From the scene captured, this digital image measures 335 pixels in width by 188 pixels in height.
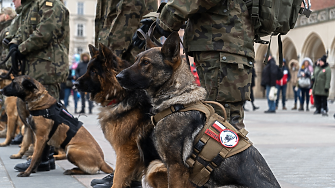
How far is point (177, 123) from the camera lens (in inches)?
111

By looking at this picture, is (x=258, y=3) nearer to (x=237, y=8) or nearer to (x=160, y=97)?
(x=237, y=8)

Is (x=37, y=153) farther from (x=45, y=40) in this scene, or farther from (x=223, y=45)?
(x=223, y=45)

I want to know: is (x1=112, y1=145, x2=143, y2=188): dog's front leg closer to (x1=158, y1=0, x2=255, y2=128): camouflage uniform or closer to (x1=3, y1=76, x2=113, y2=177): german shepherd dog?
(x1=158, y1=0, x2=255, y2=128): camouflage uniform

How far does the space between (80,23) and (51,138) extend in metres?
70.5

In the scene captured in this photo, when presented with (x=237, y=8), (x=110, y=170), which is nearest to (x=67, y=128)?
(x=110, y=170)

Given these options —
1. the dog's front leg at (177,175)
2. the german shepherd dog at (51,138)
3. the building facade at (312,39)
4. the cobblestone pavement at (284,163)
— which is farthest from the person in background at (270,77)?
the building facade at (312,39)

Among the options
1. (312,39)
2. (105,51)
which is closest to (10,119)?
(105,51)

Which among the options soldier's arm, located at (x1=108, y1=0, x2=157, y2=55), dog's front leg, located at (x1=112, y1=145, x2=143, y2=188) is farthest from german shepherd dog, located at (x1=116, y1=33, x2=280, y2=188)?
soldier's arm, located at (x1=108, y1=0, x2=157, y2=55)

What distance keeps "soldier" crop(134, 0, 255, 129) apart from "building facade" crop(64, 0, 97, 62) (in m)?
70.4

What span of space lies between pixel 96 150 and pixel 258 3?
2.66 m

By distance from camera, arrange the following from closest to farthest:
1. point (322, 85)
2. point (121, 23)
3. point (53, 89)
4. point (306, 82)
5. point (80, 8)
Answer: point (121, 23), point (53, 89), point (322, 85), point (306, 82), point (80, 8)

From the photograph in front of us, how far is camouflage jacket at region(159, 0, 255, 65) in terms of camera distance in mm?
3299

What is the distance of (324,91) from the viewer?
49.4ft

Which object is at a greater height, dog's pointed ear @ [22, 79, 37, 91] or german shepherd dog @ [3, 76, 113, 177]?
dog's pointed ear @ [22, 79, 37, 91]
